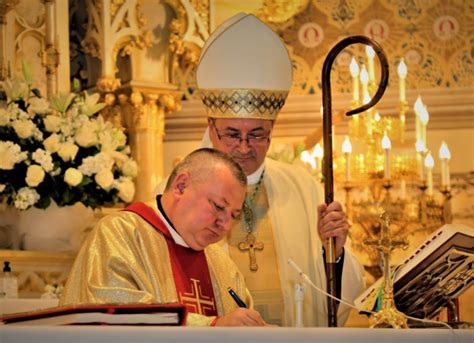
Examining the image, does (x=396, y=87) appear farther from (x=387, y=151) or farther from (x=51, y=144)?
(x=51, y=144)

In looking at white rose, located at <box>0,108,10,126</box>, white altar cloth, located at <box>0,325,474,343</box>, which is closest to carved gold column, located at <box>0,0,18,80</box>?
white rose, located at <box>0,108,10,126</box>

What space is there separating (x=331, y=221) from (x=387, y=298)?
27.8 inches

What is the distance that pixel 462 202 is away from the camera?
8.02 m

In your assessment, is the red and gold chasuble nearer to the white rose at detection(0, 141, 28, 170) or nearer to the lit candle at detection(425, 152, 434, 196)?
the white rose at detection(0, 141, 28, 170)

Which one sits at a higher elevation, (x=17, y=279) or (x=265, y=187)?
(x=265, y=187)

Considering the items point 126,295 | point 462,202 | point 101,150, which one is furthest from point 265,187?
point 462,202

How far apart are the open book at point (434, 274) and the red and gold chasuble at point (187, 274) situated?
0.51 meters

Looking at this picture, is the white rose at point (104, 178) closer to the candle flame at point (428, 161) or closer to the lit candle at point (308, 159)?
the lit candle at point (308, 159)

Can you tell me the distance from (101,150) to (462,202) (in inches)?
119

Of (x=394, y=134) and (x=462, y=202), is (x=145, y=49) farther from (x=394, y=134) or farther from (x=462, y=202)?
(x=462, y=202)

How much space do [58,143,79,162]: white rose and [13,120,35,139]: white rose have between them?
0.16 meters

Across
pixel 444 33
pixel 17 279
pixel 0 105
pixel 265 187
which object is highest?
pixel 444 33

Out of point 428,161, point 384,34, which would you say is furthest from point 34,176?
point 384,34

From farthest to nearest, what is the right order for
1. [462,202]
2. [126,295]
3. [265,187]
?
[462,202] < [265,187] < [126,295]
